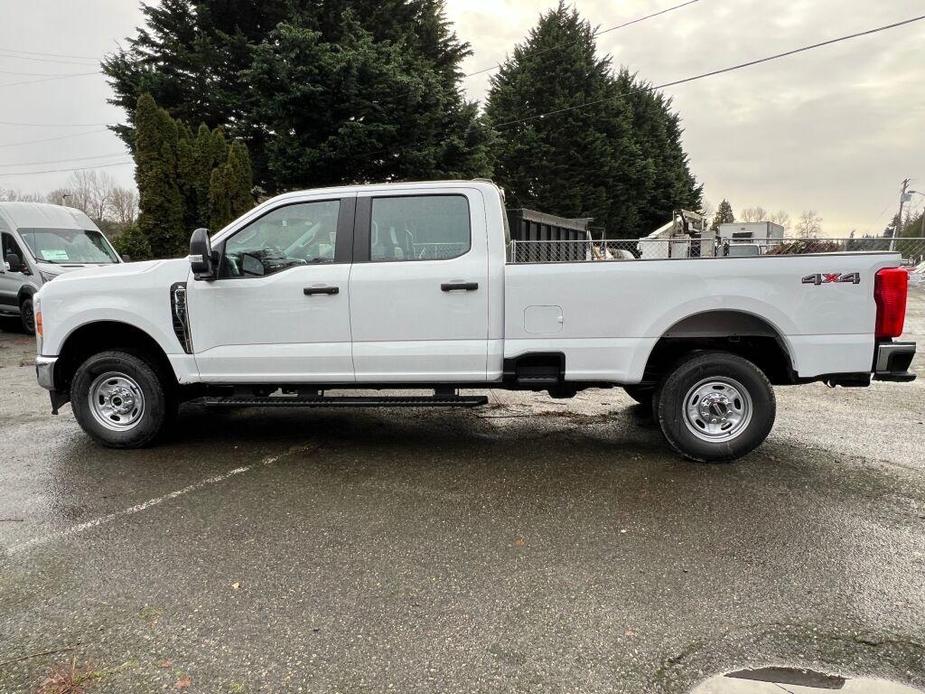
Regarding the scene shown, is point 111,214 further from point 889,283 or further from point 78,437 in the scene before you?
point 889,283

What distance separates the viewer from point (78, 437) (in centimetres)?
553

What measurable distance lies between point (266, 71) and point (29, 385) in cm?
1012

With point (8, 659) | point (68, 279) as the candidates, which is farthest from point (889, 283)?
point (68, 279)

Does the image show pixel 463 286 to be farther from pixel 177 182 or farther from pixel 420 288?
pixel 177 182

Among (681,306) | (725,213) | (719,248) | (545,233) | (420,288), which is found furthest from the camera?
(725,213)

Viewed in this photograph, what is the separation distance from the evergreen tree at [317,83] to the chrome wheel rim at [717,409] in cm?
1226

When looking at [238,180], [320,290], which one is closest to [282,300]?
[320,290]

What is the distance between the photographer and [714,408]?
4574 millimetres

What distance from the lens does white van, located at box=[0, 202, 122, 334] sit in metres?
11.6

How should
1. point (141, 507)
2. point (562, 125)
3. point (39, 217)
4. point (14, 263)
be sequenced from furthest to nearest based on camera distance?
1. point (562, 125)
2. point (39, 217)
3. point (14, 263)
4. point (141, 507)

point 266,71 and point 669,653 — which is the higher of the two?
point 266,71

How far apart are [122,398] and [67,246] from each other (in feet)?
30.5

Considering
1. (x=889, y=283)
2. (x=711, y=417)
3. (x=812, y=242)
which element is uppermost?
(x=812, y=242)

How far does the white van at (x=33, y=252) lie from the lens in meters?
11.6
